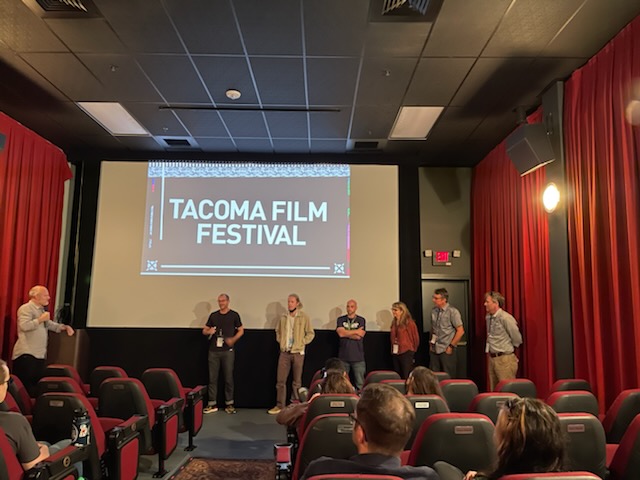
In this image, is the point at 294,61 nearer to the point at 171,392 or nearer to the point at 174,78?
the point at 174,78

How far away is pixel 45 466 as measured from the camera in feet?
6.98

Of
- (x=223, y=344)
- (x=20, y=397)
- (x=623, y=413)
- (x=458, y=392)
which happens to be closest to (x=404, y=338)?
(x=223, y=344)

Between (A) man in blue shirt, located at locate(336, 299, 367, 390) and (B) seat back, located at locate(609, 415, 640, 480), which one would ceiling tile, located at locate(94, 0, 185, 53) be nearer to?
(A) man in blue shirt, located at locate(336, 299, 367, 390)

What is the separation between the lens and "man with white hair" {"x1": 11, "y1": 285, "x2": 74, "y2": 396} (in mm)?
5191

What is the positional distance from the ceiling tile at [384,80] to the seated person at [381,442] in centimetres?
362

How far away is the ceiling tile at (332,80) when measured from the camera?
452 centimetres

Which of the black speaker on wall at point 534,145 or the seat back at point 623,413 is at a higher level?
the black speaker on wall at point 534,145

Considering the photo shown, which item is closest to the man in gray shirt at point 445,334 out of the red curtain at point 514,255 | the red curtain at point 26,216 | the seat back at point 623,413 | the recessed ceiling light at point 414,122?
the red curtain at point 514,255

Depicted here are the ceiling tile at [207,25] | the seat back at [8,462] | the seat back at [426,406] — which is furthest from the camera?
the ceiling tile at [207,25]

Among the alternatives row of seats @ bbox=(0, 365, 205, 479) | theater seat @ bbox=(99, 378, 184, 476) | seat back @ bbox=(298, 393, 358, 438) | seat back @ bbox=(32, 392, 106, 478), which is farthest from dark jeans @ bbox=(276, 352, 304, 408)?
seat back @ bbox=(298, 393, 358, 438)

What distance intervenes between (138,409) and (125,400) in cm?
11

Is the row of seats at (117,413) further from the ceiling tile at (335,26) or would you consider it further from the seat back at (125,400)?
the ceiling tile at (335,26)

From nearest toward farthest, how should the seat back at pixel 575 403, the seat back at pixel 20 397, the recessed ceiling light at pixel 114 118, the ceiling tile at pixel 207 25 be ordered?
1. the seat back at pixel 575 403
2. the seat back at pixel 20 397
3. the ceiling tile at pixel 207 25
4. the recessed ceiling light at pixel 114 118

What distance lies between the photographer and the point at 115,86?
199 inches
